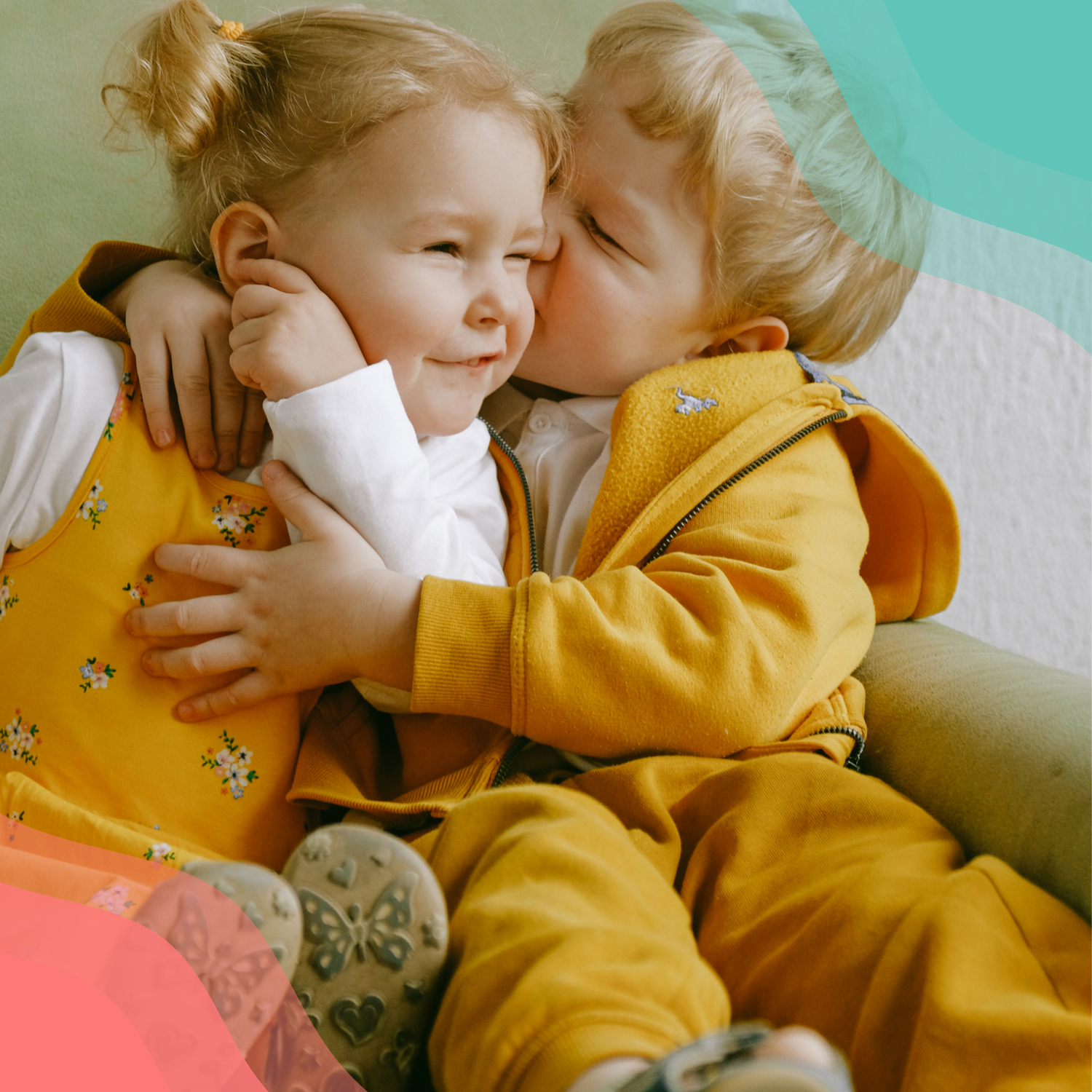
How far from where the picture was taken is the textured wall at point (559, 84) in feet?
3.14

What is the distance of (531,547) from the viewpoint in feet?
A: 2.73

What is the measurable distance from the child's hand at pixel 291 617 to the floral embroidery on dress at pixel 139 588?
0.04 feet

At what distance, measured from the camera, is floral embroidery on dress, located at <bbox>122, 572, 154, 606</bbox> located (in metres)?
A: 0.67

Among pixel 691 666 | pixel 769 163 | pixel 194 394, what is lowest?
pixel 691 666

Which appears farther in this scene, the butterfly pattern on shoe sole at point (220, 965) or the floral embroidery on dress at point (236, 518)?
the floral embroidery on dress at point (236, 518)

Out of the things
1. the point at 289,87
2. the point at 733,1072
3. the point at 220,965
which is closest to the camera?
the point at 733,1072

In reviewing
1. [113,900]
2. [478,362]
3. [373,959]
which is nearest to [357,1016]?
[373,959]

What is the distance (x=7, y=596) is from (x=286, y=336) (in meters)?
0.25

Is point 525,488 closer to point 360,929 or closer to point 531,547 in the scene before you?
point 531,547

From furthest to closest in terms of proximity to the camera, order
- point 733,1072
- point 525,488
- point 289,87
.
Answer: point 525,488 → point 289,87 → point 733,1072

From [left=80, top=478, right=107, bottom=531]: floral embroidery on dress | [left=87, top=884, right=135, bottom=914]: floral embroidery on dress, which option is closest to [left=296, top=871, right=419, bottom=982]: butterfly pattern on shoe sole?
[left=87, top=884, right=135, bottom=914]: floral embroidery on dress

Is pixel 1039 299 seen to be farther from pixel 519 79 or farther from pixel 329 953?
pixel 329 953

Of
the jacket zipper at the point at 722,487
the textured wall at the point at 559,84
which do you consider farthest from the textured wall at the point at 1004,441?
the jacket zipper at the point at 722,487
